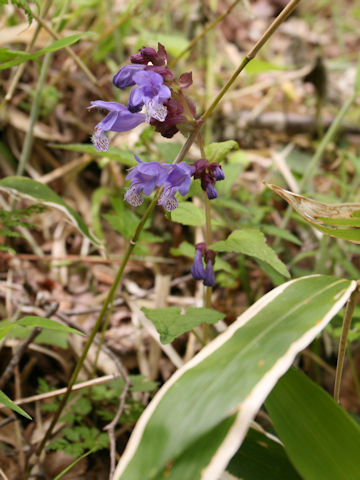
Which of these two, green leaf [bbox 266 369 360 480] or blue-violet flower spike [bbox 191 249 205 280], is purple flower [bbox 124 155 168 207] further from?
green leaf [bbox 266 369 360 480]

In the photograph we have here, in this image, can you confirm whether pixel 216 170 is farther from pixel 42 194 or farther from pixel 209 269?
pixel 42 194

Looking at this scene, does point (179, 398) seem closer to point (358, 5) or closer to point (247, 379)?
point (247, 379)

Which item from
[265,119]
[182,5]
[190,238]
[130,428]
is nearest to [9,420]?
[130,428]

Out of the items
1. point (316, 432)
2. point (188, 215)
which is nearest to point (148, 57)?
point (188, 215)

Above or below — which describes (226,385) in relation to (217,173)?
below

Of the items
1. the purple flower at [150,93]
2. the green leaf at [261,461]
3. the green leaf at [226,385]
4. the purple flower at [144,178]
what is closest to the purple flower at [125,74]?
the purple flower at [150,93]

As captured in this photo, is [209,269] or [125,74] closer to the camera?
[125,74]
